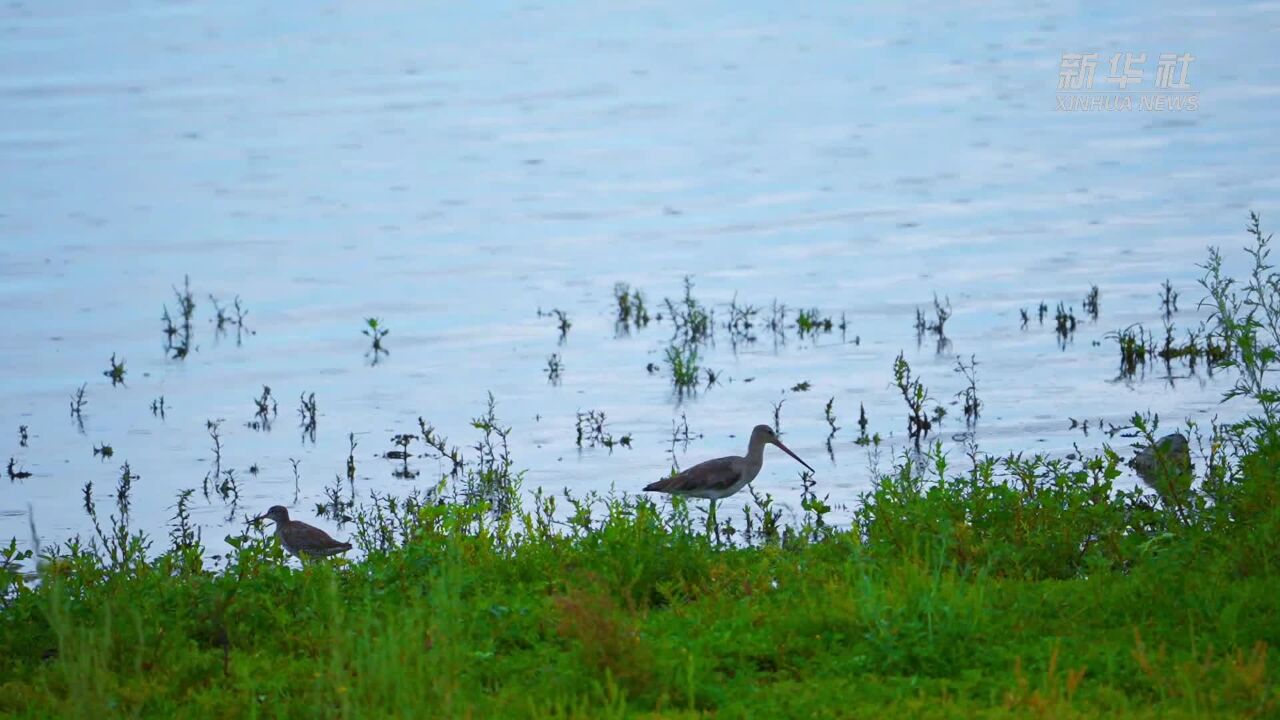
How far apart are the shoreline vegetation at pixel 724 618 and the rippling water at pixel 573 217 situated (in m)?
3.27

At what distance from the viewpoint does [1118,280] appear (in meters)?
17.8

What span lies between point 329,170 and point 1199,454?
14.3 meters

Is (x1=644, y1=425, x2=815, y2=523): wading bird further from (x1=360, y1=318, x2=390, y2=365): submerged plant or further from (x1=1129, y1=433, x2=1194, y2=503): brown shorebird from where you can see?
(x1=360, y1=318, x2=390, y2=365): submerged plant

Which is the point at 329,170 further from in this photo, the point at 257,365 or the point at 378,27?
the point at 378,27

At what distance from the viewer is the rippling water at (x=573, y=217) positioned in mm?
14578

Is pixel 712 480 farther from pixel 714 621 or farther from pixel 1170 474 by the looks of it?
pixel 714 621

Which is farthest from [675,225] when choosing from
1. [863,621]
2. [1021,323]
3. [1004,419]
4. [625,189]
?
[863,621]

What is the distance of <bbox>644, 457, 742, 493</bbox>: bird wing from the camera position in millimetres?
11711

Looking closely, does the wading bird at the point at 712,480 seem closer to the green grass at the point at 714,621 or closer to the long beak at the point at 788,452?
the long beak at the point at 788,452

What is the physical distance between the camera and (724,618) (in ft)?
26.9

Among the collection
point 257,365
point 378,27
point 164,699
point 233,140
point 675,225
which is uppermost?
point 378,27

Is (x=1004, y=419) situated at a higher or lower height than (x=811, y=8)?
lower

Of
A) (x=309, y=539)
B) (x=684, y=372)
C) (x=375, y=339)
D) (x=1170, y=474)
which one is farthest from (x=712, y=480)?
(x=375, y=339)

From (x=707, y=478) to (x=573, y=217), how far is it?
10.2 m
